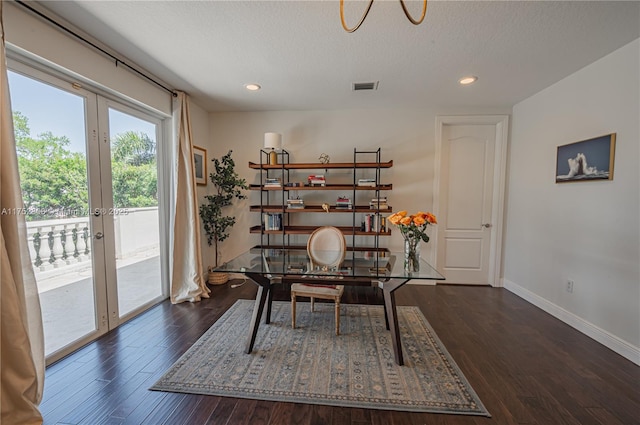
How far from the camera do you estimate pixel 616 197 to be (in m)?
2.19

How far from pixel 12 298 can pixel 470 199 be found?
451cm

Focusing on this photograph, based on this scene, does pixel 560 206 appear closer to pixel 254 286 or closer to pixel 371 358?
pixel 371 358

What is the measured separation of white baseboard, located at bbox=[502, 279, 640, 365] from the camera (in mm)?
2064

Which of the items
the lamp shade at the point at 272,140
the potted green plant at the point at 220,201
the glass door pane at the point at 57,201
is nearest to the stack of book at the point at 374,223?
the lamp shade at the point at 272,140

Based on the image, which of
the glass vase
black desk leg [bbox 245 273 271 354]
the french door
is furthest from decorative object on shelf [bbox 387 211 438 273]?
the french door

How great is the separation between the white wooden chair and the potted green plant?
153cm

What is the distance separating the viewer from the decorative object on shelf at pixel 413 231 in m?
2.13

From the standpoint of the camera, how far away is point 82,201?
2201mm

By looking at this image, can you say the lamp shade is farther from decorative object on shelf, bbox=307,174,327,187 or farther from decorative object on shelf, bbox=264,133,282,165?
decorative object on shelf, bbox=307,174,327,187

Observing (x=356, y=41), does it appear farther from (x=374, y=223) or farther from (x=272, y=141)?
(x=374, y=223)

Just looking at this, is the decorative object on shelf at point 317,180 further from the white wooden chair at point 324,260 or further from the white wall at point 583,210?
the white wall at point 583,210

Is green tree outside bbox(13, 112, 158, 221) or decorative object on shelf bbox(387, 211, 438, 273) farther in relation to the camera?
decorative object on shelf bbox(387, 211, 438, 273)

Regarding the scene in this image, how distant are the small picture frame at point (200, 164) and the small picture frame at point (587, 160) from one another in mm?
4256

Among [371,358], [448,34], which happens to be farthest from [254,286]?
[448,34]
